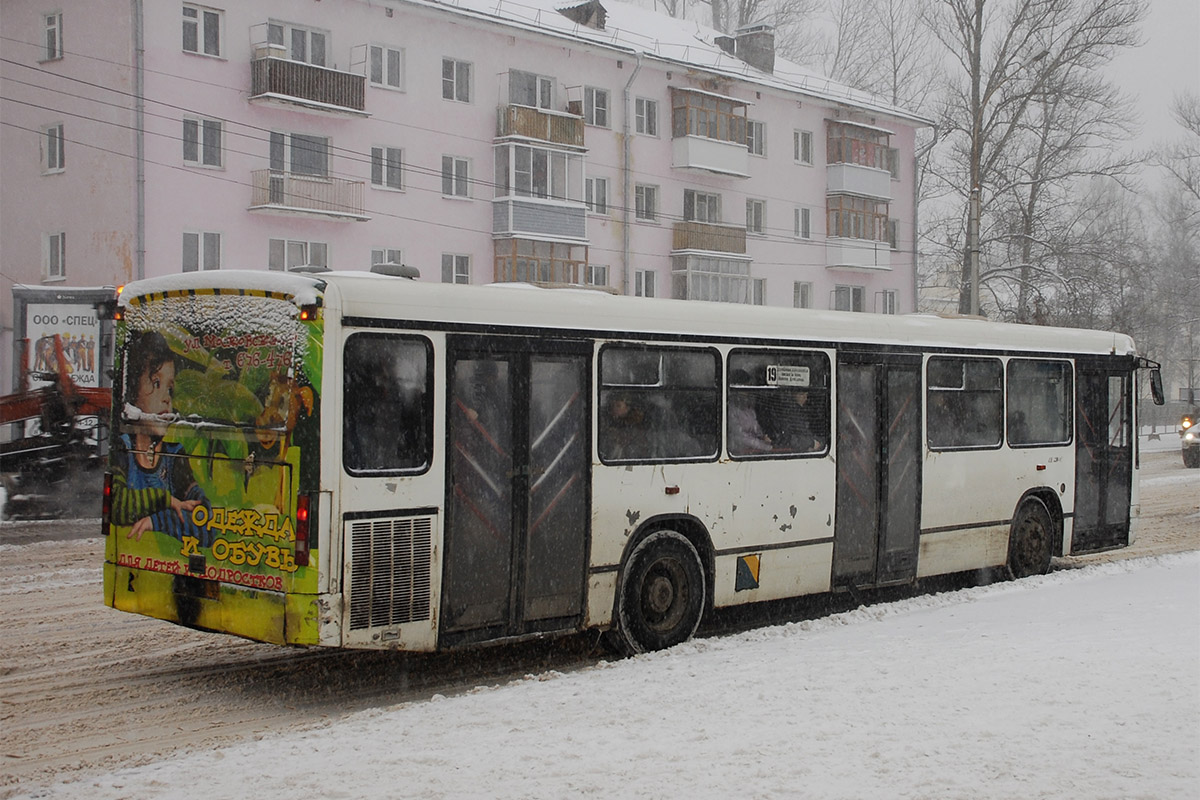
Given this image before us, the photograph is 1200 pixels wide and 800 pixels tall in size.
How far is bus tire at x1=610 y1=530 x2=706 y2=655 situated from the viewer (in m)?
9.75

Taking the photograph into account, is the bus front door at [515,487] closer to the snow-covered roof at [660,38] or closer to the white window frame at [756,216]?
the snow-covered roof at [660,38]

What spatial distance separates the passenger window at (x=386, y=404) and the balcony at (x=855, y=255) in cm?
4148

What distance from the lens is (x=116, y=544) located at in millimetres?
9016

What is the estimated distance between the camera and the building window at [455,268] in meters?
36.2

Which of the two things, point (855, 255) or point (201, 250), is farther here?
point (855, 255)

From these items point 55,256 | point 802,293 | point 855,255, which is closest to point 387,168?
point 55,256

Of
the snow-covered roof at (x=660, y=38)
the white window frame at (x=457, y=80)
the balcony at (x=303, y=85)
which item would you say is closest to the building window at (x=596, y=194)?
the snow-covered roof at (x=660, y=38)

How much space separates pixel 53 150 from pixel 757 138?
23.8 meters

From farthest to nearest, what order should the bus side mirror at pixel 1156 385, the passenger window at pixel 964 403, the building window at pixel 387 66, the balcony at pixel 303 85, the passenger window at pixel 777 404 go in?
the building window at pixel 387 66 → the balcony at pixel 303 85 → the bus side mirror at pixel 1156 385 → the passenger window at pixel 964 403 → the passenger window at pixel 777 404

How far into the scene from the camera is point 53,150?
3228 cm

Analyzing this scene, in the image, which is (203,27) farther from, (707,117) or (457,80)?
(707,117)

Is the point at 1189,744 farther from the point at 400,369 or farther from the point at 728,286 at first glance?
the point at 728,286

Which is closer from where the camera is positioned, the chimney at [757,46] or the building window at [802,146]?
the building window at [802,146]

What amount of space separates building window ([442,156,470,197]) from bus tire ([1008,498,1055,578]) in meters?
24.7
